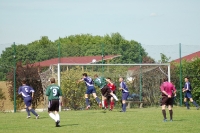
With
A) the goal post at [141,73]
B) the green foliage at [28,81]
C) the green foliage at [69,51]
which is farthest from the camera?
the goal post at [141,73]

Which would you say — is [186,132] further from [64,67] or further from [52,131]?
[64,67]

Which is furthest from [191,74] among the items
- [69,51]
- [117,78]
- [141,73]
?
[69,51]

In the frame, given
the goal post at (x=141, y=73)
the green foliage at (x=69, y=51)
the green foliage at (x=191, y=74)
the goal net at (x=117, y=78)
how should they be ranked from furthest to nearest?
the green foliage at (x=191, y=74), the goal post at (x=141, y=73), the goal net at (x=117, y=78), the green foliage at (x=69, y=51)

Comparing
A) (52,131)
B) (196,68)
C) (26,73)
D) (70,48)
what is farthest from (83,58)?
(52,131)

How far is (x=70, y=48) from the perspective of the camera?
37.0 metres

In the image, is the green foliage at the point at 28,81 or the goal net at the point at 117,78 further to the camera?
the goal net at the point at 117,78

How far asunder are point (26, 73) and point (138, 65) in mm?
7415

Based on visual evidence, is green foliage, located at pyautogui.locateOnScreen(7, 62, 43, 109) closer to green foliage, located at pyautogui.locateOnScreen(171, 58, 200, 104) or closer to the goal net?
the goal net

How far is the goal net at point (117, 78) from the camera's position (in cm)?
3603

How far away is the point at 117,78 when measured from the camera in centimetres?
3803

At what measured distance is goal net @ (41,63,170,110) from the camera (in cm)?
3603

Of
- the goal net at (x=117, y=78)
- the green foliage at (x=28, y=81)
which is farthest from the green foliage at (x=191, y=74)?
the green foliage at (x=28, y=81)

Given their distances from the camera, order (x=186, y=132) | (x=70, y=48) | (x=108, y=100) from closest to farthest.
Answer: (x=186, y=132)
(x=108, y=100)
(x=70, y=48)

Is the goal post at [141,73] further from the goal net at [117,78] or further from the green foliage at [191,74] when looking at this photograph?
the green foliage at [191,74]
